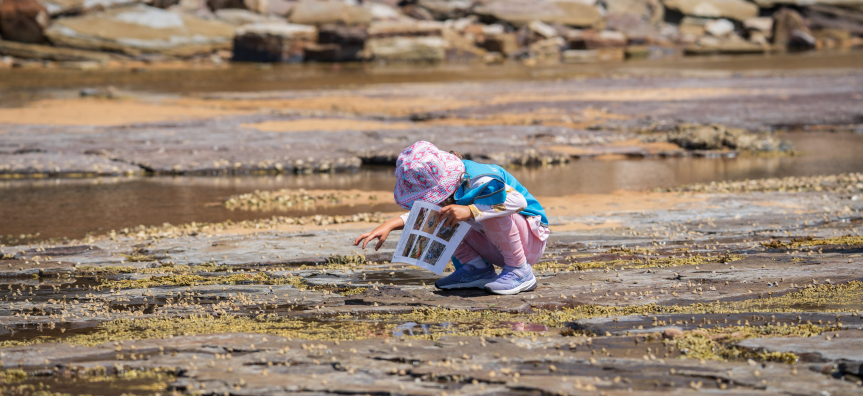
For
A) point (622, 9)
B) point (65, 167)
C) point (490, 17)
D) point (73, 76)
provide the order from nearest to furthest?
1. point (65, 167)
2. point (73, 76)
3. point (490, 17)
4. point (622, 9)

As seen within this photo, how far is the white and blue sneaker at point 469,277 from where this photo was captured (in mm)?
4801

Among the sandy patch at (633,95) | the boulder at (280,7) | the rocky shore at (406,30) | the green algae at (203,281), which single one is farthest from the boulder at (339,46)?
the green algae at (203,281)

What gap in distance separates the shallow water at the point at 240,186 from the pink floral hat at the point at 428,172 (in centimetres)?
366

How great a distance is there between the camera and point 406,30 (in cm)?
3541

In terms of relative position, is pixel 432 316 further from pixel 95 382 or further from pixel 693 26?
pixel 693 26

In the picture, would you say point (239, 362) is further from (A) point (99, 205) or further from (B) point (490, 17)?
(B) point (490, 17)

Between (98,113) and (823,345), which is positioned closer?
(823,345)

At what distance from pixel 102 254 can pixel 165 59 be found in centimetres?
2782

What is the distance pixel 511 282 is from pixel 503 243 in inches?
8.5

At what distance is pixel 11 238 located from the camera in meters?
6.98

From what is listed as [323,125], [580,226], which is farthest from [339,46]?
[580,226]

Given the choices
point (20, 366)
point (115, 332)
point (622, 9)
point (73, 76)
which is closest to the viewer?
point (20, 366)

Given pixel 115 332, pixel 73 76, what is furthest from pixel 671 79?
pixel 115 332

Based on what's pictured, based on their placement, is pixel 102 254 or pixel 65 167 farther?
pixel 65 167
